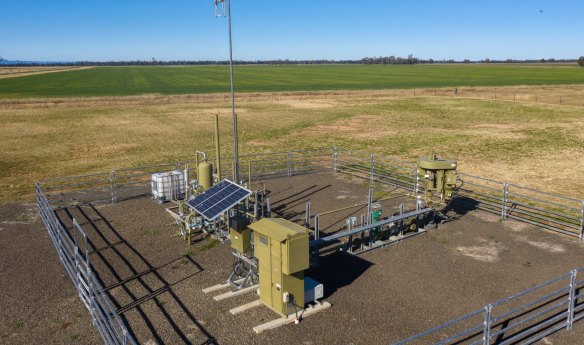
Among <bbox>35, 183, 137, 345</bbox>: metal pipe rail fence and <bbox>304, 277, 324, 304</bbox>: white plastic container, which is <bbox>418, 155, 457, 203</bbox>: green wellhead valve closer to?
<bbox>304, 277, 324, 304</bbox>: white plastic container

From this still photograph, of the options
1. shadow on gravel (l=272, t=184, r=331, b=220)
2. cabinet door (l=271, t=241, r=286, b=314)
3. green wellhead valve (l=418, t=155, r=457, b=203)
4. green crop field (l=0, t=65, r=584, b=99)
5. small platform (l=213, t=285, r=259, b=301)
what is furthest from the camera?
green crop field (l=0, t=65, r=584, b=99)

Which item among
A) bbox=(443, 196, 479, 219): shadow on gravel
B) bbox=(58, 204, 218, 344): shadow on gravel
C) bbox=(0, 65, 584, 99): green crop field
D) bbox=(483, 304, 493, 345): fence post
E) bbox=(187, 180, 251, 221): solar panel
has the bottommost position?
bbox=(58, 204, 218, 344): shadow on gravel

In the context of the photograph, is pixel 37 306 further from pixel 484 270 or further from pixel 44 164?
pixel 44 164

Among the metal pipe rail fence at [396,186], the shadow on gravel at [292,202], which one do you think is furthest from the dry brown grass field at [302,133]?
the shadow on gravel at [292,202]

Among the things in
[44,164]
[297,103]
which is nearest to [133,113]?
[297,103]

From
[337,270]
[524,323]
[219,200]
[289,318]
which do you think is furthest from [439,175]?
[289,318]

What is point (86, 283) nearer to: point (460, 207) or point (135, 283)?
point (135, 283)

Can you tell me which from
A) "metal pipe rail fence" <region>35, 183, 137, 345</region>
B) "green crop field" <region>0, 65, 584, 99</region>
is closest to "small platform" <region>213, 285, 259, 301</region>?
"metal pipe rail fence" <region>35, 183, 137, 345</region>
